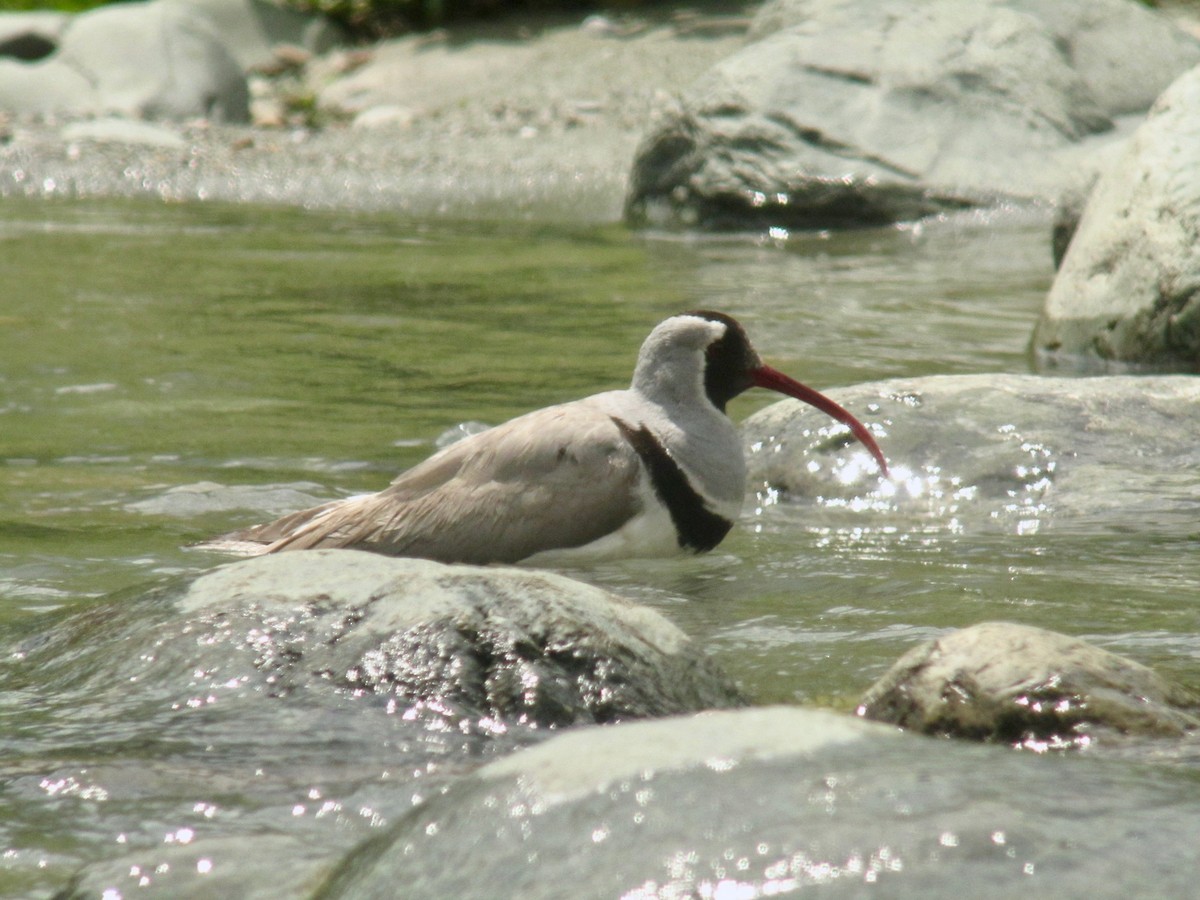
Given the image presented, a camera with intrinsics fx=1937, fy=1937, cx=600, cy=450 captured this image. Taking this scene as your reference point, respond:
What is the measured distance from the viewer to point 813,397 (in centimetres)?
668

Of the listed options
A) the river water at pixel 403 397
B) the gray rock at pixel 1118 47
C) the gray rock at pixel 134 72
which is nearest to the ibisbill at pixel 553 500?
the river water at pixel 403 397

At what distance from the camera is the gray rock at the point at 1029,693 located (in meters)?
4.06

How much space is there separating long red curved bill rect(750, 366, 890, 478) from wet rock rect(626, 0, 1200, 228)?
722cm

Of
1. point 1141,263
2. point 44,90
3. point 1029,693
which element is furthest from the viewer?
point 44,90

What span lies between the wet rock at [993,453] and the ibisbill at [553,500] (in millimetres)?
893

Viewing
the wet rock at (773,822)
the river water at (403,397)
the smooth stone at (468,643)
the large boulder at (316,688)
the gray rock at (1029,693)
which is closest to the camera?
the wet rock at (773,822)

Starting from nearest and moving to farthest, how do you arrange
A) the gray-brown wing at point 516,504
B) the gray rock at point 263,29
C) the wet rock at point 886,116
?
the gray-brown wing at point 516,504 → the wet rock at point 886,116 → the gray rock at point 263,29

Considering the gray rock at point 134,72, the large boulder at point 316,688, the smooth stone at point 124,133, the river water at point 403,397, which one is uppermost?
the gray rock at point 134,72

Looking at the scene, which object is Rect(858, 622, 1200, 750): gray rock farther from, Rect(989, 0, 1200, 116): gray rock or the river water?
Rect(989, 0, 1200, 116): gray rock

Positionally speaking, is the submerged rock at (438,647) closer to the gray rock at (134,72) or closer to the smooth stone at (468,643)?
the smooth stone at (468,643)

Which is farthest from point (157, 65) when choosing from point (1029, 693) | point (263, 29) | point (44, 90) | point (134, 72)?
point (1029, 693)

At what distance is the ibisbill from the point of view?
5.84 m

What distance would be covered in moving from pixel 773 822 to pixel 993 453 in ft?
14.4

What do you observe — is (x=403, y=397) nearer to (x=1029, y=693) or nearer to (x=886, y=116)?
(x=1029, y=693)
